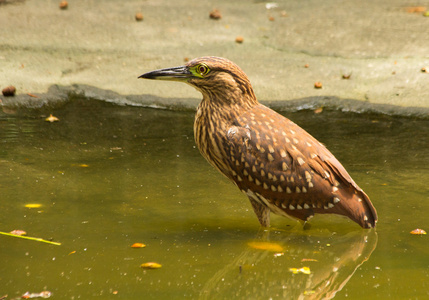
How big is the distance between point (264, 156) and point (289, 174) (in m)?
0.21

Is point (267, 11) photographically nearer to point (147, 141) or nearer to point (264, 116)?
point (147, 141)

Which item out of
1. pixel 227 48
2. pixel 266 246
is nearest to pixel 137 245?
pixel 266 246

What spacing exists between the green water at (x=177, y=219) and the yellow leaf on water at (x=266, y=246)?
48 mm

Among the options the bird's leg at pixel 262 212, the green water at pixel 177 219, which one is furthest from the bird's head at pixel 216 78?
the green water at pixel 177 219

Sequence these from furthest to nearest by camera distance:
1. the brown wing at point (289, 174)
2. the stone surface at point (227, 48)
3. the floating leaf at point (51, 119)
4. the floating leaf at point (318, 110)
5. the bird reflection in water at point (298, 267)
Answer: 1. the stone surface at point (227, 48)
2. the floating leaf at point (318, 110)
3. the floating leaf at point (51, 119)
4. the brown wing at point (289, 174)
5. the bird reflection in water at point (298, 267)

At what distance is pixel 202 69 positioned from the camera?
440 centimetres

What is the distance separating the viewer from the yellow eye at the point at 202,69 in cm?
439

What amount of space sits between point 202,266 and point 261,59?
4.78 meters

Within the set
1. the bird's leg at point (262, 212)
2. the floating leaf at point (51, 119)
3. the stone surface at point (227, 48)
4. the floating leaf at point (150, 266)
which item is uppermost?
the stone surface at point (227, 48)

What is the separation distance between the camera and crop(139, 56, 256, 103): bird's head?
4.39 m

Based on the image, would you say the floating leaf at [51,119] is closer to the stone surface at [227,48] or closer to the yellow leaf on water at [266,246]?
the stone surface at [227,48]

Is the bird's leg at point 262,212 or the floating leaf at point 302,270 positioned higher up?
the bird's leg at point 262,212

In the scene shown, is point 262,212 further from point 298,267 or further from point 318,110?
point 318,110

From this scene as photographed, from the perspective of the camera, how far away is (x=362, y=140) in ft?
20.2
